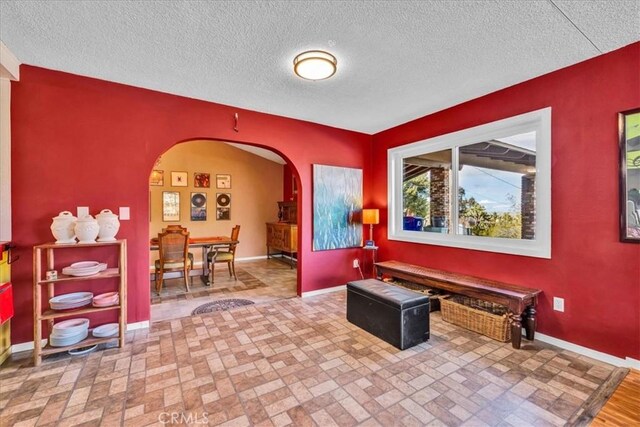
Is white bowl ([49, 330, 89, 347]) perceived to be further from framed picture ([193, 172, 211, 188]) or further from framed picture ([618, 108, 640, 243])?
framed picture ([618, 108, 640, 243])

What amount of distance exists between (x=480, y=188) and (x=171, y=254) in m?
4.47

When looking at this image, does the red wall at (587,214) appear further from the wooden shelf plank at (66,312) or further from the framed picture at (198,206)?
the framed picture at (198,206)

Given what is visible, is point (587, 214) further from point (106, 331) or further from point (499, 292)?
point (106, 331)

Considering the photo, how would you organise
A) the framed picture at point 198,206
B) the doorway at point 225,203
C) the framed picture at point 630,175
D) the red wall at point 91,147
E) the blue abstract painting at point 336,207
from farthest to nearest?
the framed picture at point 198,206
the doorway at point 225,203
the blue abstract painting at point 336,207
the red wall at point 91,147
the framed picture at point 630,175

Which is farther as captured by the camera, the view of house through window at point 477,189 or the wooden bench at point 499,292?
the view of house through window at point 477,189

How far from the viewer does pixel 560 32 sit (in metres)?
2.06

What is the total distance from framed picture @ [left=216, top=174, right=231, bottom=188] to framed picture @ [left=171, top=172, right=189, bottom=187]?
71cm

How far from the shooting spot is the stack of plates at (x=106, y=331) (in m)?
2.57

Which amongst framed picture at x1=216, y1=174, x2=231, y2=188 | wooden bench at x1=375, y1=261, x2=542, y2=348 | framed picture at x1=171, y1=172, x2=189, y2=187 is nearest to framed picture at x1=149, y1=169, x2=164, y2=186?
framed picture at x1=171, y1=172, x2=189, y2=187

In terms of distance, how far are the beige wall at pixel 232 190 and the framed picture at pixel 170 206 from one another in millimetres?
70

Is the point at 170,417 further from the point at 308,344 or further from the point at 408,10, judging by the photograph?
the point at 408,10

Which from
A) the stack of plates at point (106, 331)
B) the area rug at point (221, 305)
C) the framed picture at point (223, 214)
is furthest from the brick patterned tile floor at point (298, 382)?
the framed picture at point (223, 214)

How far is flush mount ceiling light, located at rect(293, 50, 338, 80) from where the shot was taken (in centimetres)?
233

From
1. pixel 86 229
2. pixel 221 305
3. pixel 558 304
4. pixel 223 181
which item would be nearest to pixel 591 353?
pixel 558 304
